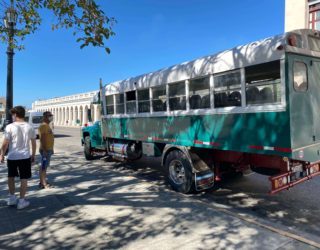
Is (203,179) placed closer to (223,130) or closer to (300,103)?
(223,130)

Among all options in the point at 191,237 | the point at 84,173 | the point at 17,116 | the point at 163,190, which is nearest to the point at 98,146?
the point at 84,173

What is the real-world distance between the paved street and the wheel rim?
13.2 inches

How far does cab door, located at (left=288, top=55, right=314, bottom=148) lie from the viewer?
4621mm

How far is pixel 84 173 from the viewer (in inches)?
346

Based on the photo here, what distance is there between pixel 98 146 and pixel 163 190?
4.92m

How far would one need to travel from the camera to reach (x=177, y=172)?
22.5 feet

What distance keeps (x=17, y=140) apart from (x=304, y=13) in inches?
755

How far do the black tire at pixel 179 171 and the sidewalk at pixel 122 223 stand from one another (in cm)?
28

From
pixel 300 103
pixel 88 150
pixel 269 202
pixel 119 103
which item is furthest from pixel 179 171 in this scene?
pixel 88 150

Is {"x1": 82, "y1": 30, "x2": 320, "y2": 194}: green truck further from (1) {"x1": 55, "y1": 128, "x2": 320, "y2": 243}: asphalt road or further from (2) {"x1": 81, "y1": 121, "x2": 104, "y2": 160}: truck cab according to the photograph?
(2) {"x1": 81, "y1": 121, "x2": 104, "y2": 160}: truck cab

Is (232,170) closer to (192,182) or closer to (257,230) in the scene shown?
(192,182)

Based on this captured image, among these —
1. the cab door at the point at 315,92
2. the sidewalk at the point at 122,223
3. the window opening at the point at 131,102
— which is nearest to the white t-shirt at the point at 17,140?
the sidewalk at the point at 122,223

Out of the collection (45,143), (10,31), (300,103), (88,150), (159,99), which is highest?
(10,31)

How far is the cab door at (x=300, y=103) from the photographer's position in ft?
15.2
